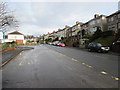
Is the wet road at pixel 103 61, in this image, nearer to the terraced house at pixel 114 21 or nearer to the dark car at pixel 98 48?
the dark car at pixel 98 48

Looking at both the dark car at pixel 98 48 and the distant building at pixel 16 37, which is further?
the distant building at pixel 16 37

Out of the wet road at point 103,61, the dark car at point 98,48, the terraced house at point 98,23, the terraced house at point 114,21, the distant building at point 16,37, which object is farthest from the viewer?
the distant building at point 16,37

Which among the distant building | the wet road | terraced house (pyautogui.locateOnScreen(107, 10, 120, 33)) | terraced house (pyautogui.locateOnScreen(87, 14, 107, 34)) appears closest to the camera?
the wet road

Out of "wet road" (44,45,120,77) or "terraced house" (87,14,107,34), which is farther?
"terraced house" (87,14,107,34)

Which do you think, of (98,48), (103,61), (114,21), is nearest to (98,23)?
(114,21)

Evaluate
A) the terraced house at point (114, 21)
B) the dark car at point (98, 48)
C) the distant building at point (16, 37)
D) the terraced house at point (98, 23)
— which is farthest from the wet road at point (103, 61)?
the distant building at point (16, 37)

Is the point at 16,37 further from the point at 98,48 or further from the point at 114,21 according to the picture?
the point at 98,48

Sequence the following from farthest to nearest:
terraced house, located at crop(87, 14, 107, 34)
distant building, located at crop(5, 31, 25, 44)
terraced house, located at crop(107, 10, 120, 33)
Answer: distant building, located at crop(5, 31, 25, 44) < terraced house, located at crop(87, 14, 107, 34) < terraced house, located at crop(107, 10, 120, 33)

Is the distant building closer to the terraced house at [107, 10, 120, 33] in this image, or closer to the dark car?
the terraced house at [107, 10, 120, 33]

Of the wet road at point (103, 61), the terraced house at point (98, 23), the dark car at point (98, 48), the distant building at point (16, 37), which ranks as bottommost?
the wet road at point (103, 61)

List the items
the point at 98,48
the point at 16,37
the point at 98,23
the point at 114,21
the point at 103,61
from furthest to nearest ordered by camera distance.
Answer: the point at 16,37
the point at 98,23
the point at 114,21
the point at 98,48
the point at 103,61

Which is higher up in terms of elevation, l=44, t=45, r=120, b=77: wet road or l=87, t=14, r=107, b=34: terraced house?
l=87, t=14, r=107, b=34: terraced house

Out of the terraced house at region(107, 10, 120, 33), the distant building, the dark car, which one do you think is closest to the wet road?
the dark car

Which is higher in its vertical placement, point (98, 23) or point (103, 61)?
point (98, 23)
